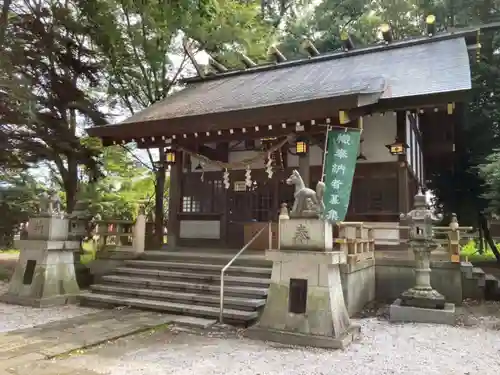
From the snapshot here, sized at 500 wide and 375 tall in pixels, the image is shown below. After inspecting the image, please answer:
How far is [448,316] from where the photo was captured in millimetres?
7102

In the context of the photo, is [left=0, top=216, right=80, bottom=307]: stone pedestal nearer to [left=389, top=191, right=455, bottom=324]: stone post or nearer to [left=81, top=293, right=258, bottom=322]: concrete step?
[left=81, top=293, right=258, bottom=322]: concrete step

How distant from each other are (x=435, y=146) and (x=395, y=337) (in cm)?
1028

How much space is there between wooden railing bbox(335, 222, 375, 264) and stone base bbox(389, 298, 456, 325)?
1.19m

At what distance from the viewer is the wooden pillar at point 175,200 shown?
11.6 metres

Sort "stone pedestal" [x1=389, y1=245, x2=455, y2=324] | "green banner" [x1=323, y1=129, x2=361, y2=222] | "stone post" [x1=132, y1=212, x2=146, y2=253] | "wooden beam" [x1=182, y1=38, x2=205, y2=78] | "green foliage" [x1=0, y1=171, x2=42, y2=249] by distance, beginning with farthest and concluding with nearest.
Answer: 1. "green foliage" [x1=0, y1=171, x2=42, y2=249]
2. "wooden beam" [x1=182, y1=38, x2=205, y2=78]
3. "stone post" [x1=132, y1=212, x2=146, y2=253]
4. "green banner" [x1=323, y1=129, x2=361, y2=222]
5. "stone pedestal" [x1=389, y1=245, x2=455, y2=324]

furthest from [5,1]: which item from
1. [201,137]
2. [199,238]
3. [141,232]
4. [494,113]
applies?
[494,113]

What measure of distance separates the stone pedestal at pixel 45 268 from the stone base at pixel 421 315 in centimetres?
674

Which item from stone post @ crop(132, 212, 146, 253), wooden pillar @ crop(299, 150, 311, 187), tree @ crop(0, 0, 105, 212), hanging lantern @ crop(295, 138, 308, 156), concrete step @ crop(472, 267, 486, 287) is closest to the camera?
concrete step @ crop(472, 267, 486, 287)

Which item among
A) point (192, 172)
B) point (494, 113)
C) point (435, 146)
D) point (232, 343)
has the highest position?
point (494, 113)

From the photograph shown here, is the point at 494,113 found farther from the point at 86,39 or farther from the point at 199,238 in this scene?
the point at 86,39

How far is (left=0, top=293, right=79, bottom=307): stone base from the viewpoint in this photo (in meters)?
8.35

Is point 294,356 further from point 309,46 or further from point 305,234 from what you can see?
point 309,46

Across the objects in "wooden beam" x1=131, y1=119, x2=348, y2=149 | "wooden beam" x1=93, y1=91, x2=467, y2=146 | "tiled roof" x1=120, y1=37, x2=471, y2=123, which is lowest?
"wooden beam" x1=131, y1=119, x2=348, y2=149

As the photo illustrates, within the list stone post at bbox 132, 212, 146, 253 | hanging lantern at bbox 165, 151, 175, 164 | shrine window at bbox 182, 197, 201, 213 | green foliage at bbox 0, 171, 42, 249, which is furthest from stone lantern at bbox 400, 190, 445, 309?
green foliage at bbox 0, 171, 42, 249
